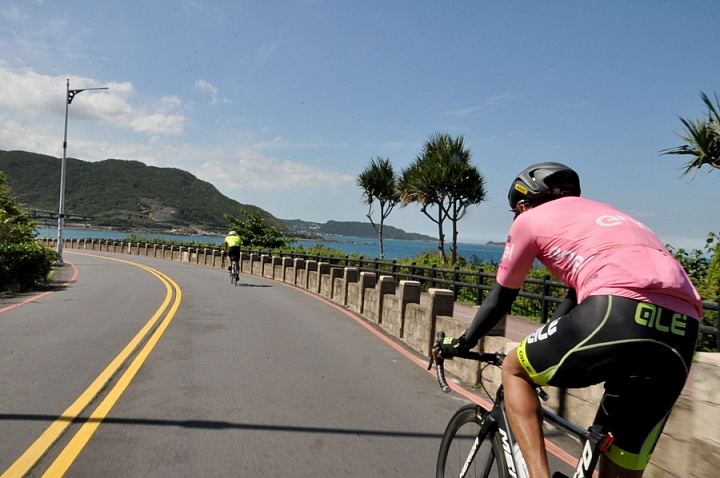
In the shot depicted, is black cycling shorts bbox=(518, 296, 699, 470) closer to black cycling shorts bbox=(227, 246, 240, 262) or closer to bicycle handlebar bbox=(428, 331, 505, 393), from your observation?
bicycle handlebar bbox=(428, 331, 505, 393)

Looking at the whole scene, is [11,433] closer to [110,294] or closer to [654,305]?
[654,305]

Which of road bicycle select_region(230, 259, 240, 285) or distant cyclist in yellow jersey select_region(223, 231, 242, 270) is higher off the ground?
distant cyclist in yellow jersey select_region(223, 231, 242, 270)

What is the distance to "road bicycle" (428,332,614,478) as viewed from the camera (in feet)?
7.41

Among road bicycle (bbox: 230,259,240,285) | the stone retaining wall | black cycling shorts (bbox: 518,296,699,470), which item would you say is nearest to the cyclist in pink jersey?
black cycling shorts (bbox: 518,296,699,470)

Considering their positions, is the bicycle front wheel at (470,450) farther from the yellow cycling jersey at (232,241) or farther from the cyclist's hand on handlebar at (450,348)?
the yellow cycling jersey at (232,241)

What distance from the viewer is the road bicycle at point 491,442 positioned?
2.26 m

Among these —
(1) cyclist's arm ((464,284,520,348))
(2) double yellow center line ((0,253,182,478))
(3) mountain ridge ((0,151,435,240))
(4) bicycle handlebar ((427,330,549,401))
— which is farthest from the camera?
(3) mountain ridge ((0,151,435,240))

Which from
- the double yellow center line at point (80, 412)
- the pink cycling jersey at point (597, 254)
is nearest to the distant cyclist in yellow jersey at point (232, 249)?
the double yellow center line at point (80, 412)

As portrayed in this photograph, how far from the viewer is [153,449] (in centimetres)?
465

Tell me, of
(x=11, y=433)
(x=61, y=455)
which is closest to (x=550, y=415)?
(x=61, y=455)

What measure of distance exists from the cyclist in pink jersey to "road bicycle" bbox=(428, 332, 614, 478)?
0.26 ft

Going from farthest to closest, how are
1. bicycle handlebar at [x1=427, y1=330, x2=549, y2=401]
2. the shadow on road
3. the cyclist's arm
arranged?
the shadow on road < bicycle handlebar at [x1=427, y1=330, x2=549, y2=401] < the cyclist's arm

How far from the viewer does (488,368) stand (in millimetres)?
6953

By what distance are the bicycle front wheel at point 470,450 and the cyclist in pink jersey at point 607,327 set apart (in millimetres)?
323
